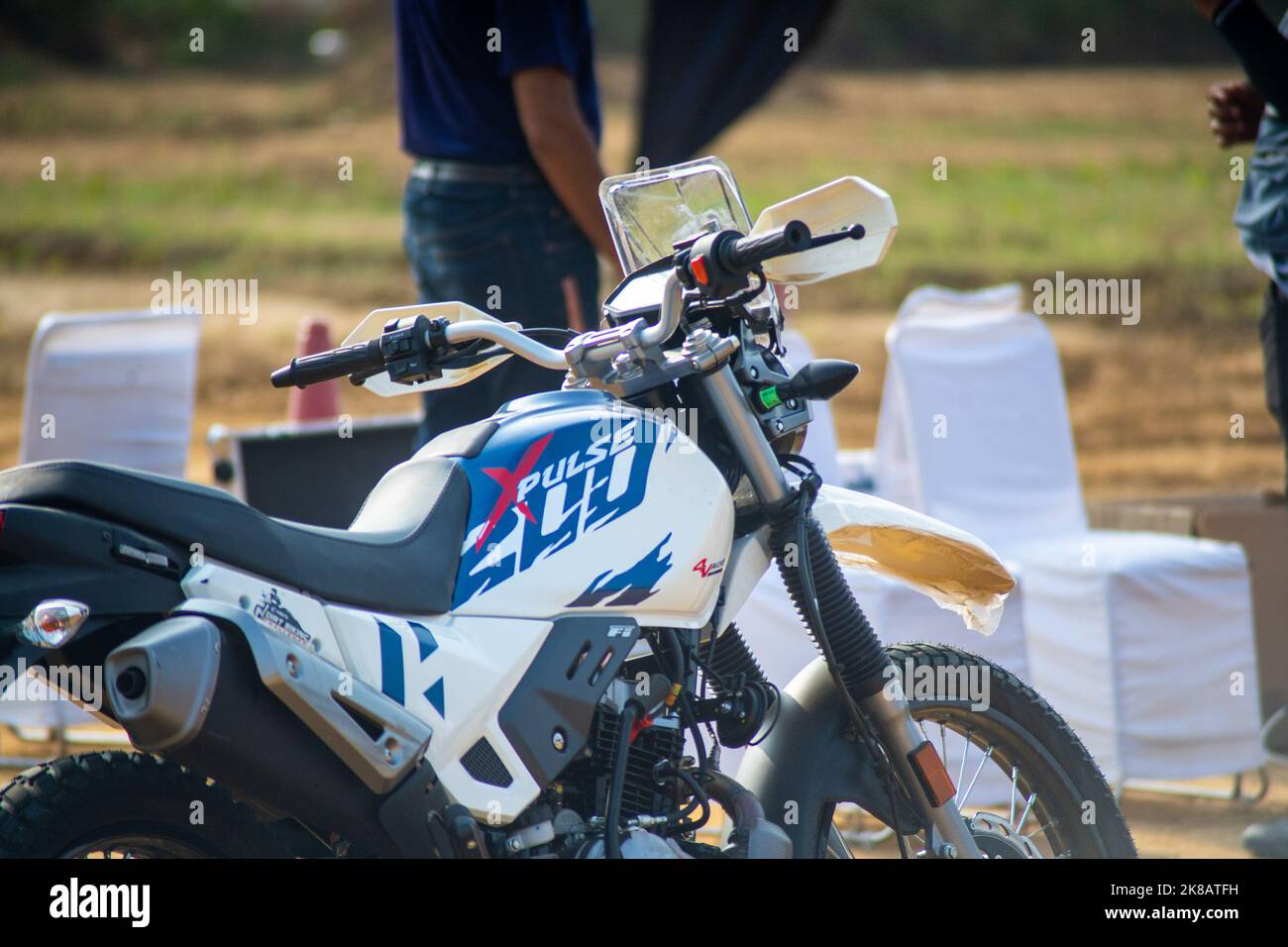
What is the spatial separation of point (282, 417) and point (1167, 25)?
17.6 m

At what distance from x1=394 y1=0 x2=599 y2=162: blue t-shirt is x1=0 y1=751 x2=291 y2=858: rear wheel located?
2.20 meters

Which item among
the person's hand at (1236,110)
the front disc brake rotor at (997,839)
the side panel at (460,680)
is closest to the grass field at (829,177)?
the person's hand at (1236,110)

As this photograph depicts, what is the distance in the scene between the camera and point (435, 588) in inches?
90.0

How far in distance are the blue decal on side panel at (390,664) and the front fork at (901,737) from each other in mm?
647

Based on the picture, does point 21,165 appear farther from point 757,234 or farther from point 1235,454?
point 757,234

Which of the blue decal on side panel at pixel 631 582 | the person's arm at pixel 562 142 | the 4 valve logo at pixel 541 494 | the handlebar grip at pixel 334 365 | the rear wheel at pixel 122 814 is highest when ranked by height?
the person's arm at pixel 562 142

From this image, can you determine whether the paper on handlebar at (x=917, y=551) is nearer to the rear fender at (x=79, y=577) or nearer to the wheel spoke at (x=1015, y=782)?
the wheel spoke at (x=1015, y=782)

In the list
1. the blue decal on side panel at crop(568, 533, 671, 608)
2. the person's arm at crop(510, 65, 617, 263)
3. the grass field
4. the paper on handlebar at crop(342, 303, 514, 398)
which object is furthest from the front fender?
the grass field

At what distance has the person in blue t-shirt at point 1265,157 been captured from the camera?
3.82m
